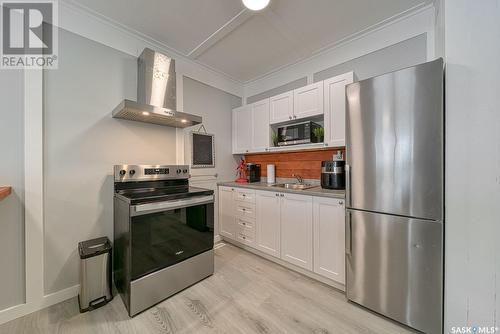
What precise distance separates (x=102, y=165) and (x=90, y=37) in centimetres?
127

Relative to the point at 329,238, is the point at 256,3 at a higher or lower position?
higher

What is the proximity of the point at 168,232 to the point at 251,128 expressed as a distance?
1912 mm

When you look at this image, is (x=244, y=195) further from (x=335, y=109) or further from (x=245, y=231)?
(x=335, y=109)

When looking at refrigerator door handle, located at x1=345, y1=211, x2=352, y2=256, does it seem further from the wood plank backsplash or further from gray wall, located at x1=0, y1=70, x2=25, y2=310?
gray wall, located at x1=0, y1=70, x2=25, y2=310

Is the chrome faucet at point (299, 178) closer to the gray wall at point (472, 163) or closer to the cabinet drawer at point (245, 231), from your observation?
the cabinet drawer at point (245, 231)

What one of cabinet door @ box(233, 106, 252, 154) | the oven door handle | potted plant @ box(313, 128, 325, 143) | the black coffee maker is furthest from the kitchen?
the oven door handle

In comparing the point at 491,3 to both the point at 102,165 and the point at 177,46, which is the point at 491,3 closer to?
the point at 177,46

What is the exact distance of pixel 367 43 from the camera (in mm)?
2182

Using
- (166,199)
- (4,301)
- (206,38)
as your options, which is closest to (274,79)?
(206,38)

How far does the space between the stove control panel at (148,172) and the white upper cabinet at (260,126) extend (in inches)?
44.2

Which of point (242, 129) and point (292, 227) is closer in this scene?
point (292, 227)

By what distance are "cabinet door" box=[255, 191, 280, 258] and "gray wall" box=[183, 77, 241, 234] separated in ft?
2.80

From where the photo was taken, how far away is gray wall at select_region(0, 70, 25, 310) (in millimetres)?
1481

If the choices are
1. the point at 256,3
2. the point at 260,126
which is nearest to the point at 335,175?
the point at 260,126
